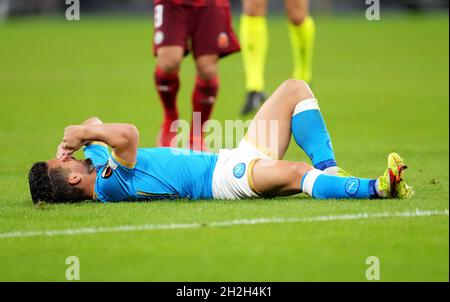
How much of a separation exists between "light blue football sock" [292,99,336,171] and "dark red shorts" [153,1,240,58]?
3.17 m

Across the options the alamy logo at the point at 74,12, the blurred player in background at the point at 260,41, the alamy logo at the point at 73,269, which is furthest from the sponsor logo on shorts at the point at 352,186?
the blurred player in background at the point at 260,41

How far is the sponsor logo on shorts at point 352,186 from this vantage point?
6.82 metres

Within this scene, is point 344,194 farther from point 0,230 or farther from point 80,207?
point 0,230

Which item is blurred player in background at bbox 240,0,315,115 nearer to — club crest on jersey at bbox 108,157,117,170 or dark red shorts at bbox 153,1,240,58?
dark red shorts at bbox 153,1,240,58

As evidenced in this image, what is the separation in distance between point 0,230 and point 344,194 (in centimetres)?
228

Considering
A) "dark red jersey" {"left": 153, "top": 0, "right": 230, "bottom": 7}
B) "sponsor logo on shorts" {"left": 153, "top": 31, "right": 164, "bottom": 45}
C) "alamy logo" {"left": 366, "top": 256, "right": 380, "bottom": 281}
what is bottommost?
"alamy logo" {"left": 366, "top": 256, "right": 380, "bottom": 281}

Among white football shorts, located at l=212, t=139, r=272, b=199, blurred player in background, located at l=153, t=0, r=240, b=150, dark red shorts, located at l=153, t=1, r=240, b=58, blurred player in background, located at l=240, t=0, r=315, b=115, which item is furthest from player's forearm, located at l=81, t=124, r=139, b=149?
blurred player in background, located at l=240, t=0, r=315, b=115

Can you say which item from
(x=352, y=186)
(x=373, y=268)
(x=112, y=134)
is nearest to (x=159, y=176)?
(x=112, y=134)

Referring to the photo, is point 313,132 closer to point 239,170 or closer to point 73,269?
point 239,170

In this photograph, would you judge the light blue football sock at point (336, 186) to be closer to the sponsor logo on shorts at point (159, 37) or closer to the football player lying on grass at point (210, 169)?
the football player lying on grass at point (210, 169)

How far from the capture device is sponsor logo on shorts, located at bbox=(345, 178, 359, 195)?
6.82 m

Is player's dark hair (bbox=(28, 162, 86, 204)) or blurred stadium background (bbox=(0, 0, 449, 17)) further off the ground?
blurred stadium background (bbox=(0, 0, 449, 17))

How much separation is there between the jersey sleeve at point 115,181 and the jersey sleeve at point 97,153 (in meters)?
0.07

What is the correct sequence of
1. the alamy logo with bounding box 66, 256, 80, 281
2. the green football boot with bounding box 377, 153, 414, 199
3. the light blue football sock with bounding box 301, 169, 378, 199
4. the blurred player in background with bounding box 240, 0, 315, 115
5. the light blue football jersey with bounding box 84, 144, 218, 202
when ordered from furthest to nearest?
1. the blurred player in background with bounding box 240, 0, 315, 115
2. the light blue football jersey with bounding box 84, 144, 218, 202
3. the light blue football sock with bounding box 301, 169, 378, 199
4. the green football boot with bounding box 377, 153, 414, 199
5. the alamy logo with bounding box 66, 256, 80, 281
